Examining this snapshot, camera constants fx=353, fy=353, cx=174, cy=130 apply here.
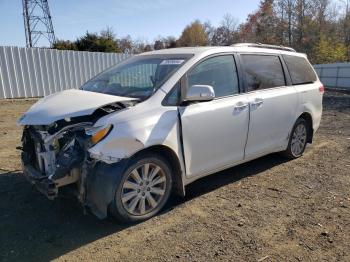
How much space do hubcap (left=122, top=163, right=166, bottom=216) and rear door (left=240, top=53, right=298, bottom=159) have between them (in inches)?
59.0

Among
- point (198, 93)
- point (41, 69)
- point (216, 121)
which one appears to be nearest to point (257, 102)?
point (216, 121)

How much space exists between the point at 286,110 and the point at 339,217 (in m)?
1.87

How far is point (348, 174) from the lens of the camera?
5.29 m

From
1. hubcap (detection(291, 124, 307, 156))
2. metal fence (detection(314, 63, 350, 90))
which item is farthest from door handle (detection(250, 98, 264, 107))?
metal fence (detection(314, 63, 350, 90))

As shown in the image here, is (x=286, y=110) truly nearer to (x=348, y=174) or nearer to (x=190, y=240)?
(x=348, y=174)

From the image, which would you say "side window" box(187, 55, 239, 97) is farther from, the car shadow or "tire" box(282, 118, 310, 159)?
Result: "tire" box(282, 118, 310, 159)

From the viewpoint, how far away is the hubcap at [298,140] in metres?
5.78

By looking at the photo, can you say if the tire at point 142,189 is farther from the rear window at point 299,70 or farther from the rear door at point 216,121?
the rear window at point 299,70

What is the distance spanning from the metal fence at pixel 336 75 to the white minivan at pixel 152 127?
21.8 meters

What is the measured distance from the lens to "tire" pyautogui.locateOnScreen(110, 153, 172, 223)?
11.6 ft

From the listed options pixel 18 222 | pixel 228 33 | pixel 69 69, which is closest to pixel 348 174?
pixel 18 222

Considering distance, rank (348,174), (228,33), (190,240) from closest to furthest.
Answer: (190,240) < (348,174) < (228,33)

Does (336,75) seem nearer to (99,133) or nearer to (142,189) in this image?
(142,189)

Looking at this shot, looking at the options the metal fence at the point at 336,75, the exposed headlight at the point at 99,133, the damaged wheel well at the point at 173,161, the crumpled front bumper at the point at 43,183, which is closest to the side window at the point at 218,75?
the damaged wheel well at the point at 173,161
